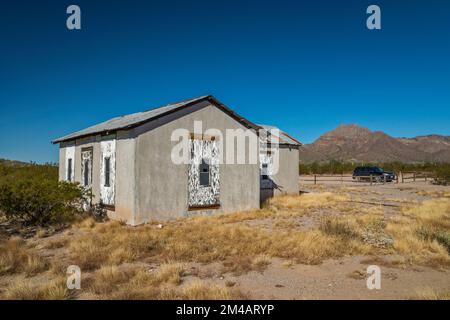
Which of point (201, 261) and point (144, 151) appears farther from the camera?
point (144, 151)

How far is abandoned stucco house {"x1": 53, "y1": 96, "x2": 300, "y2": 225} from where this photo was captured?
1195 cm

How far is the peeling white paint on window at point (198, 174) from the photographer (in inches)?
516

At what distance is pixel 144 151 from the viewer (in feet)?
39.3

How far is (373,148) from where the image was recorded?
125m

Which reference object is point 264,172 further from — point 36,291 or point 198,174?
point 36,291

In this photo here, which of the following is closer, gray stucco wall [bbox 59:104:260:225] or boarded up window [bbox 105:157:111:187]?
gray stucco wall [bbox 59:104:260:225]

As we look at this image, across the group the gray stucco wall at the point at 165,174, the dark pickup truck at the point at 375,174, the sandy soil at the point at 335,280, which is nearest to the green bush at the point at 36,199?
the gray stucco wall at the point at 165,174

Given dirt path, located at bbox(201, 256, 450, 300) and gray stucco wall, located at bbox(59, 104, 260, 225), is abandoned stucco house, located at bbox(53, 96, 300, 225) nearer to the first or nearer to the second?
gray stucco wall, located at bbox(59, 104, 260, 225)

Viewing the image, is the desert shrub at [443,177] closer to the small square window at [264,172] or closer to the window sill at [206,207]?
the small square window at [264,172]

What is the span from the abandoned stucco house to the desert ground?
3.48 ft

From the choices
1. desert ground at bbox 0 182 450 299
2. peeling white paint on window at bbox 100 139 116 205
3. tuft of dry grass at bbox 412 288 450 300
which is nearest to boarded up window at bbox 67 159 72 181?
peeling white paint on window at bbox 100 139 116 205
